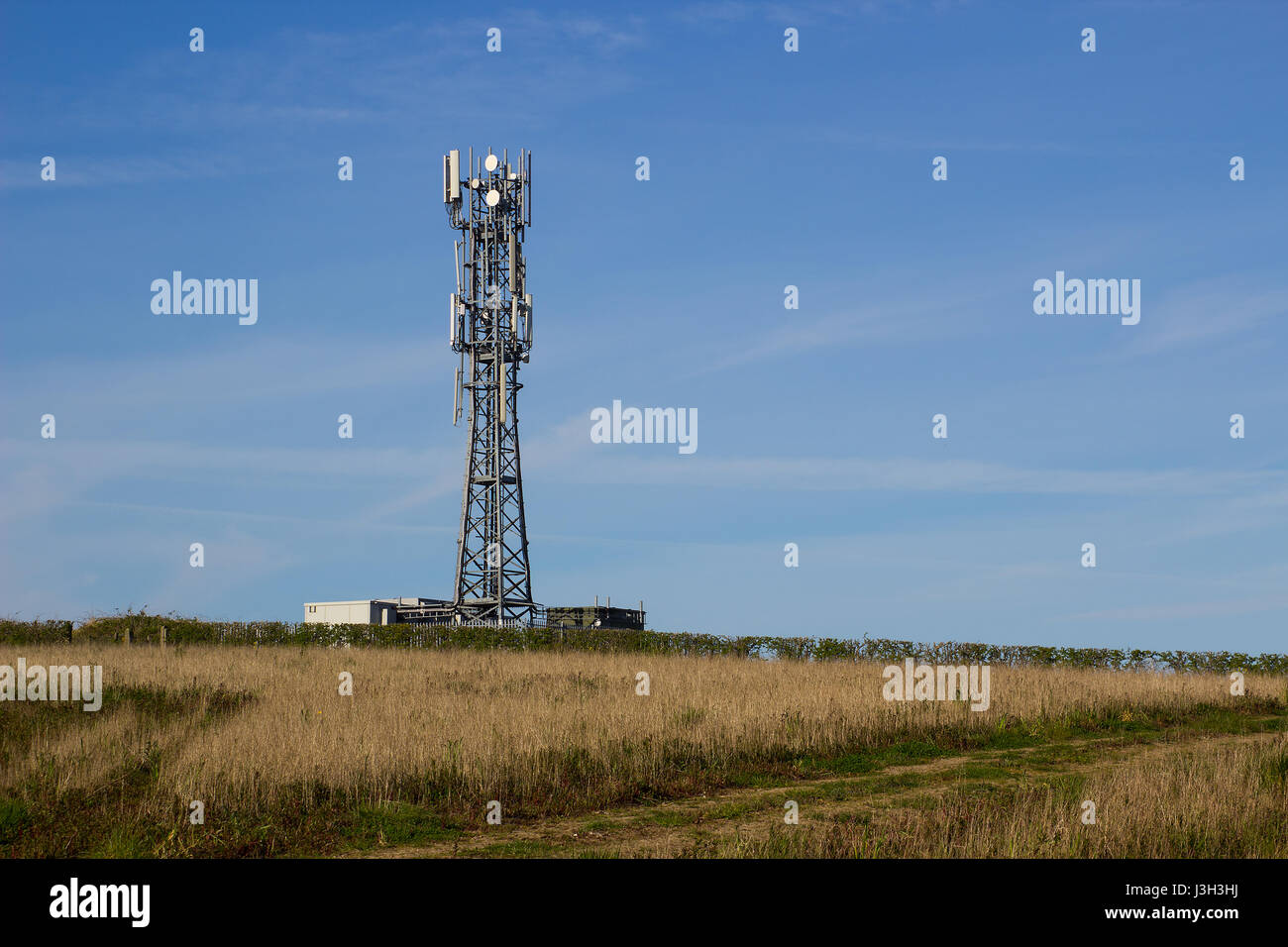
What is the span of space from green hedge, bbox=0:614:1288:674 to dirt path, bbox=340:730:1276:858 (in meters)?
19.1

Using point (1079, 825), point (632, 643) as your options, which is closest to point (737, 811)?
point (1079, 825)

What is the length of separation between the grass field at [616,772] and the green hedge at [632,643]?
13283 millimetres

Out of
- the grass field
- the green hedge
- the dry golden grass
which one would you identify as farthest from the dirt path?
the green hedge

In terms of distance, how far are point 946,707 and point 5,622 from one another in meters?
30.0

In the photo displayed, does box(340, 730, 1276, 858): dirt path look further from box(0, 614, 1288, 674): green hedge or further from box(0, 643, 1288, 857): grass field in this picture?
box(0, 614, 1288, 674): green hedge

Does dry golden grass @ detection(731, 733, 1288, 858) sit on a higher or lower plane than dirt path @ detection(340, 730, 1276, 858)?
higher

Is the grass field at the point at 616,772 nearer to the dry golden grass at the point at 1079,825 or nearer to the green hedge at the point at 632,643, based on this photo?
the dry golden grass at the point at 1079,825

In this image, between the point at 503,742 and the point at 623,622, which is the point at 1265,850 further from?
the point at 623,622

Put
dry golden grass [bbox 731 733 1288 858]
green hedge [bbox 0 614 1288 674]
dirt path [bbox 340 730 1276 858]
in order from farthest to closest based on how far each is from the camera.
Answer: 1. green hedge [bbox 0 614 1288 674]
2. dirt path [bbox 340 730 1276 858]
3. dry golden grass [bbox 731 733 1288 858]

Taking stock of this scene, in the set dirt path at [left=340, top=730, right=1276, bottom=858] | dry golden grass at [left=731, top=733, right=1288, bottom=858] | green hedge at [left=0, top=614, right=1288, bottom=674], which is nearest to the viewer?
dry golden grass at [left=731, top=733, right=1288, bottom=858]

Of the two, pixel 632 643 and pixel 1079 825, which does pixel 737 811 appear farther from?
pixel 632 643

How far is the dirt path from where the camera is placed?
1041cm
